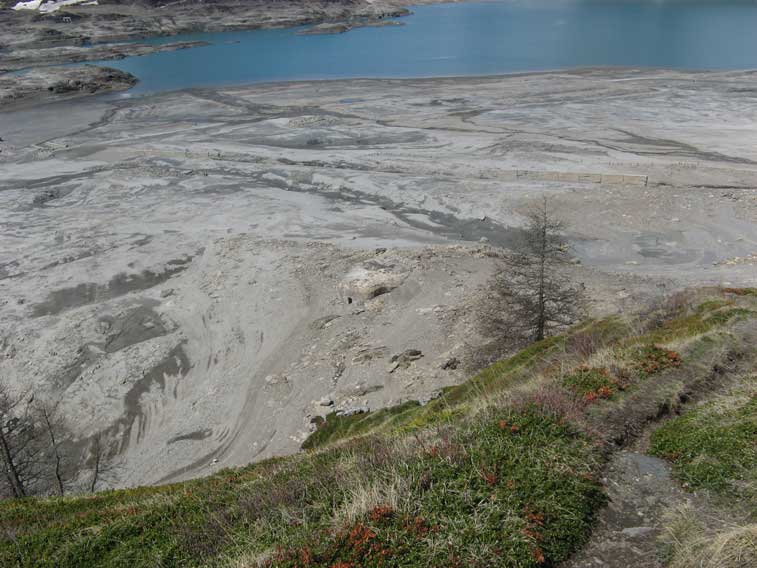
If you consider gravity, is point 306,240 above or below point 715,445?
below

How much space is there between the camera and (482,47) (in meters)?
96.7

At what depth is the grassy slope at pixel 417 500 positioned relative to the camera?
233 inches

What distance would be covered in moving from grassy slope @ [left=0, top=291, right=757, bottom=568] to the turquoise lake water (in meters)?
75.1

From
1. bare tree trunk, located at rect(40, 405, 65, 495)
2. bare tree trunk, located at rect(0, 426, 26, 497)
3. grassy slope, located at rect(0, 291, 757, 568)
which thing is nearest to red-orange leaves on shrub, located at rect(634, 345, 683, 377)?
grassy slope, located at rect(0, 291, 757, 568)

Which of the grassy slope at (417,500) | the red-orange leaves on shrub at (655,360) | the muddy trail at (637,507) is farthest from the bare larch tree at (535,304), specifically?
the muddy trail at (637,507)

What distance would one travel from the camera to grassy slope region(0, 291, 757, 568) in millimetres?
5922

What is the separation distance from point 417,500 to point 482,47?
104m

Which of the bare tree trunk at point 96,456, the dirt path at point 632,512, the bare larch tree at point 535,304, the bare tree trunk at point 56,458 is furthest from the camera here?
the bare larch tree at point 535,304

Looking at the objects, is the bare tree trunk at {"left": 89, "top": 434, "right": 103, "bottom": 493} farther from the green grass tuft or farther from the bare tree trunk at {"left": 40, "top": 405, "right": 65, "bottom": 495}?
the green grass tuft

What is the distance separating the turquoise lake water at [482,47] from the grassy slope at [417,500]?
75082 mm

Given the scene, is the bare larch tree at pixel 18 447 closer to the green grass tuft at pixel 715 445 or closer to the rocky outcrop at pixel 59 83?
the green grass tuft at pixel 715 445

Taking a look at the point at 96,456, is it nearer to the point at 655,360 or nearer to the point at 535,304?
the point at 535,304

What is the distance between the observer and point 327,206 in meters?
34.5

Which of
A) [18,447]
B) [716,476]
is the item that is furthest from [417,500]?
[18,447]
